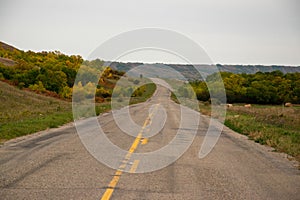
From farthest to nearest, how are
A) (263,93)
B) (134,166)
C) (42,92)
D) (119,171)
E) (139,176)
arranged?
(263,93) < (42,92) < (134,166) < (119,171) < (139,176)

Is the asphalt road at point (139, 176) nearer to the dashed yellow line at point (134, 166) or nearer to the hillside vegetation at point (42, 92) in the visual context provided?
the dashed yellow line at point (134, 166)

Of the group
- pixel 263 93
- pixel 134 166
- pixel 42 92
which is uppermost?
pixel 42 92

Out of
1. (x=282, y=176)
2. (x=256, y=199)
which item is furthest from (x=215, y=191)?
(x=282, y=176)

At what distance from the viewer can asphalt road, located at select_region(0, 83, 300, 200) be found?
6.94 meters

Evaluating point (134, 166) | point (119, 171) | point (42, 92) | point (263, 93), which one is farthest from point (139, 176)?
point (263, 93)

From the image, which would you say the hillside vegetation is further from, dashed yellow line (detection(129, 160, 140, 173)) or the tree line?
the tree line

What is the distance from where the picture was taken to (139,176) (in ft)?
27.3

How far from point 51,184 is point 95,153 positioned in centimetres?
383

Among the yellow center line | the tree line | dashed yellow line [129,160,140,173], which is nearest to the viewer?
the yellow center line

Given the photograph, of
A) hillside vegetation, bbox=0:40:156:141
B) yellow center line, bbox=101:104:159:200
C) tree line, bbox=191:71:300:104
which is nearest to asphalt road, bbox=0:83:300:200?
yellow center line, bbox=101:104:159:200

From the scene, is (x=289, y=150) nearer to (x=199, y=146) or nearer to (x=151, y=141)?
(x=199, y=146)

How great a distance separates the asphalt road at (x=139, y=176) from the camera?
694 centimetres

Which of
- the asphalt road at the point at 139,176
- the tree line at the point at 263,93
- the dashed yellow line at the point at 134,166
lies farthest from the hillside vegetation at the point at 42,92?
the tree line at the point at 263,93

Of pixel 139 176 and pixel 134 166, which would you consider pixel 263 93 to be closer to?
pixel 134 166
